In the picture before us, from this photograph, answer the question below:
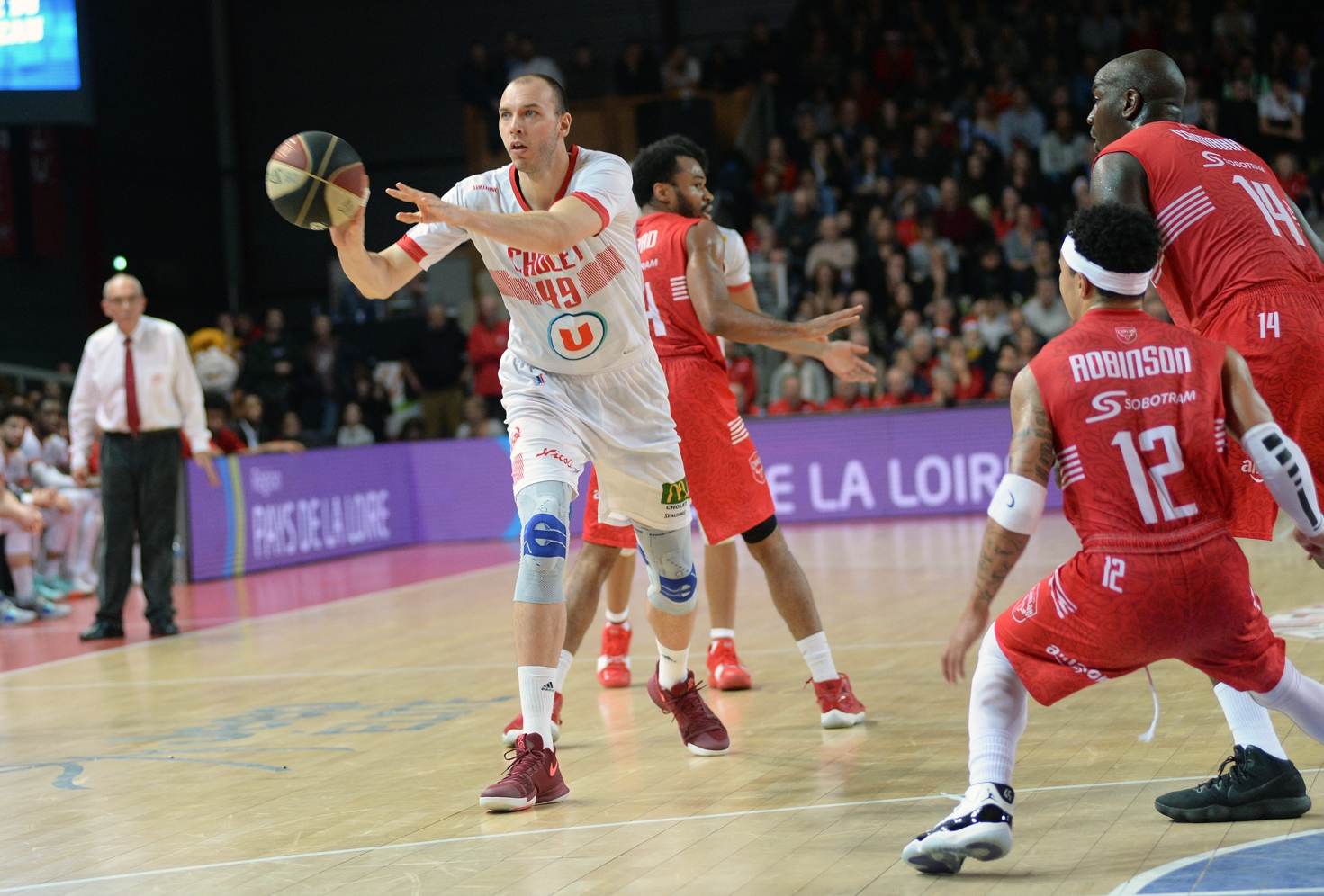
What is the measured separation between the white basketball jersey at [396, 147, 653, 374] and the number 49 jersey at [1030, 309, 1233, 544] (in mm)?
1778

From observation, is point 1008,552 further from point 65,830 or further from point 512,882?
point 65,830

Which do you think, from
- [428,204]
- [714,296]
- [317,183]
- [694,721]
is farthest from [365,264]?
[694,721]

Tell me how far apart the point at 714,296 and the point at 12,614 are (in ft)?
23.1

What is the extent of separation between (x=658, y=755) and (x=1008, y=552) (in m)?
2.01

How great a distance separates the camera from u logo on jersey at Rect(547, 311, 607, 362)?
4688 millimetres

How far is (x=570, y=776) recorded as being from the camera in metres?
4.67

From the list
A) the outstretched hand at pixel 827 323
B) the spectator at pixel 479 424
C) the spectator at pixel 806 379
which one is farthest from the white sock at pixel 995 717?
the spectator at pixel 479 424

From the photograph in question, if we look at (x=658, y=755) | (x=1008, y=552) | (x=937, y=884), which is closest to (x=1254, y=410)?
(x=1008, y=552)

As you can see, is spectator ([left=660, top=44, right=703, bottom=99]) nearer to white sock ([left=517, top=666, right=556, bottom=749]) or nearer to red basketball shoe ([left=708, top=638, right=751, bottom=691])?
red basketball shoe ([left=708, top=638, right=751, bottom=691])

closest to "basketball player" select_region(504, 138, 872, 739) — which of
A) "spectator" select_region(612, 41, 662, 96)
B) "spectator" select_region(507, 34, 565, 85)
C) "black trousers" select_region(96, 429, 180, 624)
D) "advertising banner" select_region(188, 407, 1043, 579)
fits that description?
→ "black trousers" select_region(96, 429, 180, 624)

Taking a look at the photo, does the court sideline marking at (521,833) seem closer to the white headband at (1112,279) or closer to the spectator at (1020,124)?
the white headband at (1112,279)

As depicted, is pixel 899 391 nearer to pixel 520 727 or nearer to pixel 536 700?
pixel 520 727

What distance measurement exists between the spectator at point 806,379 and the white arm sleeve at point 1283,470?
11056 millimetres

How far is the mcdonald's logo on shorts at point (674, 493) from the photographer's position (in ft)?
15.8
